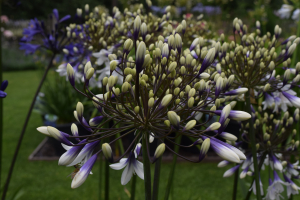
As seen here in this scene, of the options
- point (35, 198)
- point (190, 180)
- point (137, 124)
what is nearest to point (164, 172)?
point (190, 180)

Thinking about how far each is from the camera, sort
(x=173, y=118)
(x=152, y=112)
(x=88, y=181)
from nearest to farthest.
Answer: (x=173, y=118) < (x=152, y=112) < (x=88, y=181)

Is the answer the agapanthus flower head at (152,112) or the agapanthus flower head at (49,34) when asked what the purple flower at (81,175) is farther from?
the agapanthus flower head at (49,34)

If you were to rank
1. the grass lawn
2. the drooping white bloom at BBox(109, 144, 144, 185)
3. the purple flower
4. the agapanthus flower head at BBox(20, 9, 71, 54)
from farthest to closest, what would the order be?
1. the grass lawn
2. the agapanthus flower head at BBox(20, 9, 71, 54)
3. the drooping white bloom at BBox(109, 144, 144, 185)
4. the purple flower

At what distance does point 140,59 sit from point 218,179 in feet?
10.5

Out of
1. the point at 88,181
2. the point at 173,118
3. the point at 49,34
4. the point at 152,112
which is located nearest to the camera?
the point at 173,118

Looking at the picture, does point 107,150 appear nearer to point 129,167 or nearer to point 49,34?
point 129,167

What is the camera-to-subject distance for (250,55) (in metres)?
1.24

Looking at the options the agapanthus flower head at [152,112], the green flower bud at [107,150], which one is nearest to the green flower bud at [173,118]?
the agapanthus flower head at [152,112]

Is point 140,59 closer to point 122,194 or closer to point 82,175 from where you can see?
point 82,175

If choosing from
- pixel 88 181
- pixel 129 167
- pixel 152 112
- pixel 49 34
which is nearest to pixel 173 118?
pixel 152 112

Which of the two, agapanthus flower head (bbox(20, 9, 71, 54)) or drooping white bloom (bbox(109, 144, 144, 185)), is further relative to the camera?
agapanthus flower head (bbox(20, 9, 71, 54))

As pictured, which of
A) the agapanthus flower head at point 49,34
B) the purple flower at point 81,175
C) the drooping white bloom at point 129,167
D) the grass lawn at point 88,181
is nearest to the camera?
the purple flower at point 81,175

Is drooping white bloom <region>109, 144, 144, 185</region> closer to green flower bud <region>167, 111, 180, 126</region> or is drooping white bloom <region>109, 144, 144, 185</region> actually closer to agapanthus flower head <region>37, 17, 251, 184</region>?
agapanthus flower head <region>37, 17, 251, 184</region>

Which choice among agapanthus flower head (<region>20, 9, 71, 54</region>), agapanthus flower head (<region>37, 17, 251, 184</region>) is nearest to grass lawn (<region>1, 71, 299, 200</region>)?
agapanthus flower head (<region>20, 9, 71, 54</region>)
